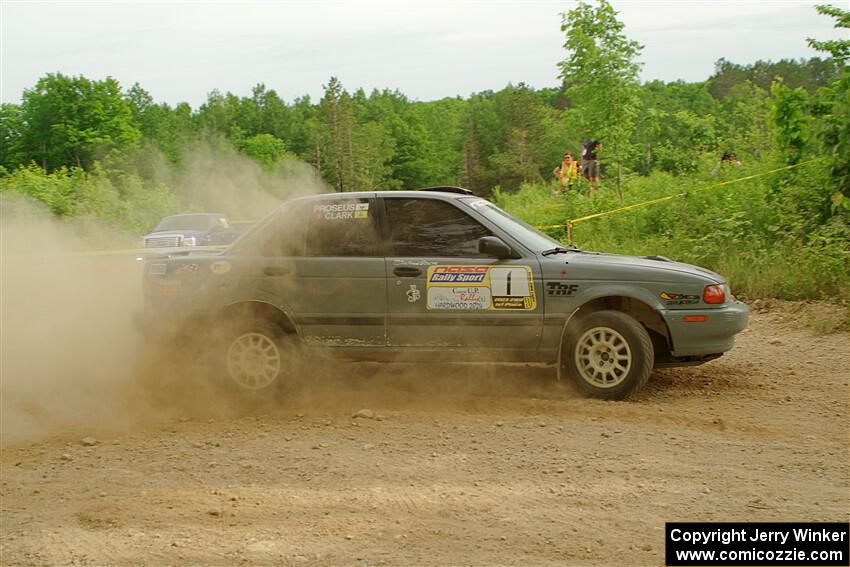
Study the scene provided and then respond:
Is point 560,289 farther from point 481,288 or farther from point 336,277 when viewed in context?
point 336,277

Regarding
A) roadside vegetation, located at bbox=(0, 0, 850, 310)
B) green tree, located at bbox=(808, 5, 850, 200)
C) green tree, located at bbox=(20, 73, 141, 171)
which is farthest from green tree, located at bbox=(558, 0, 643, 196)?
green tree, located at bbox=(20, 73, 141, 171)

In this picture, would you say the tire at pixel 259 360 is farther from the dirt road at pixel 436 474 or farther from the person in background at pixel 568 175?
the person in background at pixel 568 175

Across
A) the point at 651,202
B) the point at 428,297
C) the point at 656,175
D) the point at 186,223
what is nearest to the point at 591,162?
the point at 656,175

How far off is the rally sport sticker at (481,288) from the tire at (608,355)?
19.0 inches

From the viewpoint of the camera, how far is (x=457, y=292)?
23.6 ft

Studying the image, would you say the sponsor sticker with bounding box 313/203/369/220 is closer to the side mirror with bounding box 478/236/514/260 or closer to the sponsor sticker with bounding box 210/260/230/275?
the sponsor sticker with bounding box 210/260/230/275

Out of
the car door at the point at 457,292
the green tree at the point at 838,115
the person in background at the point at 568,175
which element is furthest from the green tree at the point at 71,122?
the car door at the point at 457,292

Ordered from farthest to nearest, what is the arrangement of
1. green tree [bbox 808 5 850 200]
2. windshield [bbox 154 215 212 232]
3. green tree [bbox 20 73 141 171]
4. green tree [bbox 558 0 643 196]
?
green tree [bbox 20 73 141 171] → windshield [bbox 154 215 212 232] → green tree [bbox 558 0 643 196] → green tree [bbox 808 5 850 200]

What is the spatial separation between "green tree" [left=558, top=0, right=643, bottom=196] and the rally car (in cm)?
987

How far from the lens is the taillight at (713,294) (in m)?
7.09

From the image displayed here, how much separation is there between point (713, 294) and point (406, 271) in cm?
258

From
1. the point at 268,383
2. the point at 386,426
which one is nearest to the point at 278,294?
the point at 268,383

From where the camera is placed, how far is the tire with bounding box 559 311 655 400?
6.97 m

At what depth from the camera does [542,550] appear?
13.9 ft
